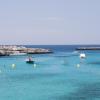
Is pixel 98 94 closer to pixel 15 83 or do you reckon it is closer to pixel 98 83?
pixel 98 83

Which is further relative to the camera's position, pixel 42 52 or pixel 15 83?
pixel 42 52

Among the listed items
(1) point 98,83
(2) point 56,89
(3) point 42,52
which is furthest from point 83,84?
(3) point 42,52

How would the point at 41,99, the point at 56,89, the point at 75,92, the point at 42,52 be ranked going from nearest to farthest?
the point at 41,99, the point at 75,92, the point at 56,89, the point at 42,52

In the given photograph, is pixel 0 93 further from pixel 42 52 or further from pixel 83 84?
pixel 42 52

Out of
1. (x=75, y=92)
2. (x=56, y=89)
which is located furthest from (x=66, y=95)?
(x=56, y=89)

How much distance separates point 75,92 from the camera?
3422cm

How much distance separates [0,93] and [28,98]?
4067mm

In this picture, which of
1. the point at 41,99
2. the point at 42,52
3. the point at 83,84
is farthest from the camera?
the point at 42,52

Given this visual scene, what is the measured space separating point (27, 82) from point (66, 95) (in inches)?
433

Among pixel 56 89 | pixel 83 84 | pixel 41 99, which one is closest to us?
pixel 41 99

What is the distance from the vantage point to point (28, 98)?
31953mm

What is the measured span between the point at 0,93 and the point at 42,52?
351 ft

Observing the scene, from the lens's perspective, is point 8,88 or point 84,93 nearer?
point 84,93

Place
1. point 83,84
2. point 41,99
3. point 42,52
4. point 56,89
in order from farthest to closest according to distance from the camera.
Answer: point 42,52, point 83,84, point 56,89, point 41,99
